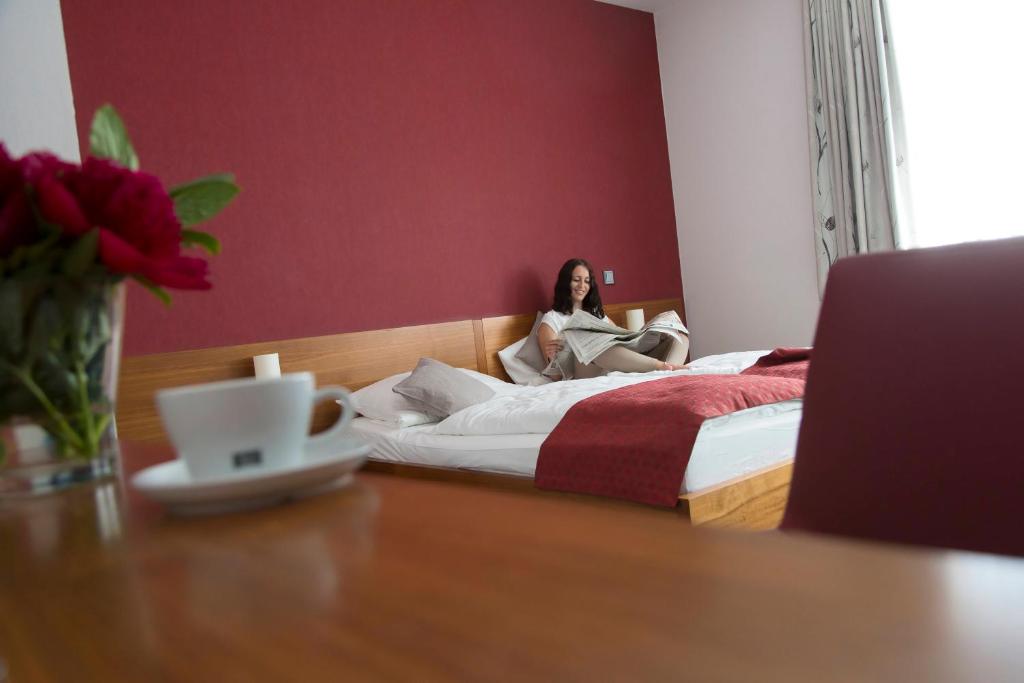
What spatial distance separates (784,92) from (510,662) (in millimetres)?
5574

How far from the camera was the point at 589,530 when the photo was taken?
47 centimetres

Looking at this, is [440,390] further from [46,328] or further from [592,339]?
[46,328]

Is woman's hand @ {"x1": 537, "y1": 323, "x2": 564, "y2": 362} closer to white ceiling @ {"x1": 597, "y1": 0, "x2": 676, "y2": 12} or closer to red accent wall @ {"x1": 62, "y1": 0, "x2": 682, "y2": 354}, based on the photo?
red accent wall @ {"x1": 62, "y1": 0, "x2": 682, "y2": 354}

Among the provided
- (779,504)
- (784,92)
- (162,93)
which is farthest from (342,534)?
(784,92)

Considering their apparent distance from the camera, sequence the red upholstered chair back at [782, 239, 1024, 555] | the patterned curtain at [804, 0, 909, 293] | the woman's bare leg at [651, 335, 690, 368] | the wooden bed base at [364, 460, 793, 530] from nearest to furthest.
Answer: the red upholstered chair back at [782, 239, 1024, 555] → the wooden bed base at [364, 460, 793, 530] → the woman's bare leg at [651, 335, 690, 368] → the patterned curtain at [804, 0, 909, 293]

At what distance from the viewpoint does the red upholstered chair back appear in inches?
36.0

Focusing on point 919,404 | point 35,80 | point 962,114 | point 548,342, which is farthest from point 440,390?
point 962,114

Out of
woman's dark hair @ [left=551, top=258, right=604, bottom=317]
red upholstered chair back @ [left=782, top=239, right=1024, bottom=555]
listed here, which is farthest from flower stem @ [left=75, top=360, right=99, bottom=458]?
woman's dark hair @ [left=551, top=258, right=604, bottom=317]

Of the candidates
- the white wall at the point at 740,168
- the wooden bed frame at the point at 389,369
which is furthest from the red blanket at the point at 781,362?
the white wall at the point at 740,168

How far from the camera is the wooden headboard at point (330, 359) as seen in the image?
3.48m

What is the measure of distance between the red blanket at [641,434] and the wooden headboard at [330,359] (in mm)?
1521

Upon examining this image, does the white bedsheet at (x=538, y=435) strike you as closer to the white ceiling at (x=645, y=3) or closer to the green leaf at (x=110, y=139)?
the green leaf at (x=110, y=139)

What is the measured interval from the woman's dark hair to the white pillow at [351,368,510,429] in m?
0.98

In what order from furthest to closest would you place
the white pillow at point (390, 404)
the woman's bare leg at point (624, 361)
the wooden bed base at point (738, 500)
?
the woman's bare leg at point (624, 361)
the white pillow at point (390, 404)
the wooden bed base at point (738, 500)
